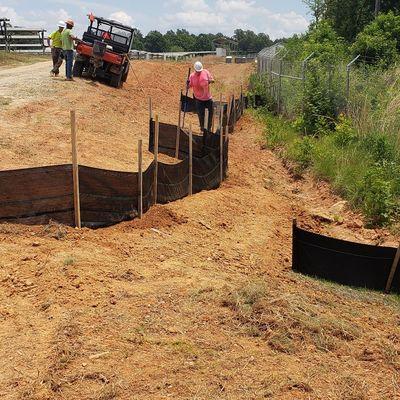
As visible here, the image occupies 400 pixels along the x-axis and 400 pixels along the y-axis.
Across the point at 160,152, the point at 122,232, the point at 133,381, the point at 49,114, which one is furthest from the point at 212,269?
the point at 49,114

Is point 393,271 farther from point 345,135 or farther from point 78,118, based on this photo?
point 78,118

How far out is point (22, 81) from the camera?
18188 millimetres

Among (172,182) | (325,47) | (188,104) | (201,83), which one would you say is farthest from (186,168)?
(325,47)

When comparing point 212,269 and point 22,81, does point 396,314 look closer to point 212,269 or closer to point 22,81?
point 212,269

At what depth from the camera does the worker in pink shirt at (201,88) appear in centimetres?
1246

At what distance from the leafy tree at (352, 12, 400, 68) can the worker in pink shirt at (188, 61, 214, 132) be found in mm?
7822

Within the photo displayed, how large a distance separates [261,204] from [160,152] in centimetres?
306

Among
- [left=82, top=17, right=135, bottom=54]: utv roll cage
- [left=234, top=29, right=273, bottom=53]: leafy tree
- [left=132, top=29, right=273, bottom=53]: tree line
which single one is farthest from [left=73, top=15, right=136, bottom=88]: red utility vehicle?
[left=234, top=29, right=273, bottom=53]: leafy tree

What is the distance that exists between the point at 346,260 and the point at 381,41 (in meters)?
14.5

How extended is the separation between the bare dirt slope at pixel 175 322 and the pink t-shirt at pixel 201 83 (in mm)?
5600

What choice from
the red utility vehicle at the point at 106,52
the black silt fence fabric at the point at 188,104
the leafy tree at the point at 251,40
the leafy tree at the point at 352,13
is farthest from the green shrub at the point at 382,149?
the leafy tree at the point at 251,40

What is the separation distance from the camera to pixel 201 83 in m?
12.5

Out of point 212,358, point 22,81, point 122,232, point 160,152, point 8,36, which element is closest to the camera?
point 212,358

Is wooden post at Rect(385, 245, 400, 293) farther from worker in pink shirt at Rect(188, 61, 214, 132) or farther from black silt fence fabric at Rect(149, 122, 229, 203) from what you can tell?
worker in pink shirt at Rect(188, 61, 214, 132)
